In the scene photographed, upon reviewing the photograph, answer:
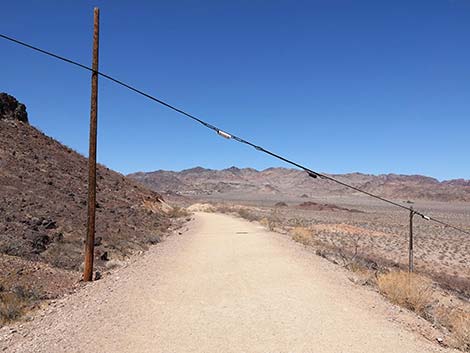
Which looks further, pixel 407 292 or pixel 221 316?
pixel 407 292

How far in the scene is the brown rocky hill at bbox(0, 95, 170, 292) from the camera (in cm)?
1404

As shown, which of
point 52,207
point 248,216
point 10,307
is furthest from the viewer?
point 248,216

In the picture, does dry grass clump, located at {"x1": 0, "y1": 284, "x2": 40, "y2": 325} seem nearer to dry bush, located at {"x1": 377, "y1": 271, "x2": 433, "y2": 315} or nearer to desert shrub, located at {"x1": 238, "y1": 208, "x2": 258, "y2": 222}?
dry bush, located at {"x1": 377, "y1": 271, "x2": 433, "y2": 315}

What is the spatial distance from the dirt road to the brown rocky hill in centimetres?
252

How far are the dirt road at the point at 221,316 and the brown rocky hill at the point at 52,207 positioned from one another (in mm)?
2520

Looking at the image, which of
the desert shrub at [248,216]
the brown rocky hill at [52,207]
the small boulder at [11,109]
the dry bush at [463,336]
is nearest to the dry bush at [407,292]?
the dry bush at [463,336]

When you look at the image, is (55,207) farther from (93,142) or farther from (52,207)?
(93,142)

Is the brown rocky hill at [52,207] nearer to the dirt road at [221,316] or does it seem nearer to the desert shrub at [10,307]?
the desert shrub at [10,307]

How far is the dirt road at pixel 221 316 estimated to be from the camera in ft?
24.2

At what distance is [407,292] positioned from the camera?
10.9 metres

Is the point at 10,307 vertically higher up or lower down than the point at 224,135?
lower down

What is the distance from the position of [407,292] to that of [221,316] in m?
Answer: 4.71

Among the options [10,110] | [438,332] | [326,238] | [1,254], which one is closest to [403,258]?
[326,238]

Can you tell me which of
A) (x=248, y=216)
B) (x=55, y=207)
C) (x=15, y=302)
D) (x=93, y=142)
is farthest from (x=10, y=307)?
(x=248, y=216)
